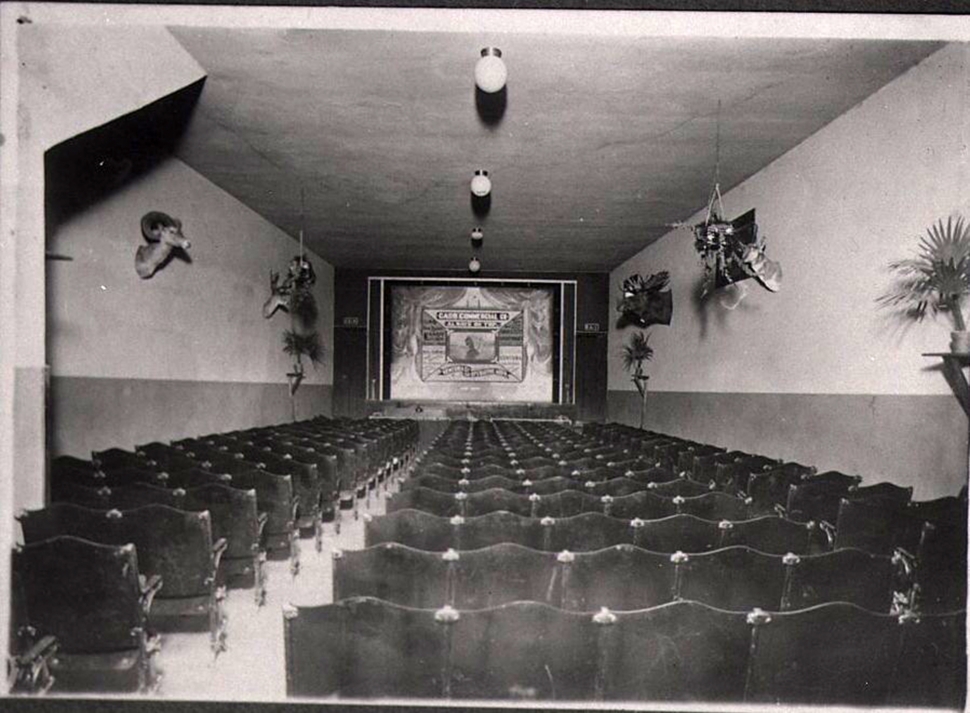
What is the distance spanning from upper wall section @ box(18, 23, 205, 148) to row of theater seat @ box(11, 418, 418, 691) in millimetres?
1633

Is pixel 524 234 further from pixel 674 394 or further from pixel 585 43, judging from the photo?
pixel 585 43

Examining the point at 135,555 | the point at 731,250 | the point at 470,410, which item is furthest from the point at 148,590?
Result: the point at 470,410

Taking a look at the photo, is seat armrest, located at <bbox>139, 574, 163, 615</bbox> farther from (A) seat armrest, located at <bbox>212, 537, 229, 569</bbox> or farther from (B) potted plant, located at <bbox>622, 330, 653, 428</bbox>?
(B) potted plant, located at <bbox>622, 330, 653, 428</bbox>

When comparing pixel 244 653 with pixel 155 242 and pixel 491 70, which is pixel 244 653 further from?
pixel 155 242

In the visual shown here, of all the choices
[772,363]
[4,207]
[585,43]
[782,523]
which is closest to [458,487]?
[782,523]

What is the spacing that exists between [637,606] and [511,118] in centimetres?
462

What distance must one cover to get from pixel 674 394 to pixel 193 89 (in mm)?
7743

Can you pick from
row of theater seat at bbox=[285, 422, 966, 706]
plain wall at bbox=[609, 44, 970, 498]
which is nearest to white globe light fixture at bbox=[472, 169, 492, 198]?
plain wall at bbox=[609, 44, 970, 498]

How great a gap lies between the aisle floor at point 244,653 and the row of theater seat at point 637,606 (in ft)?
1.59

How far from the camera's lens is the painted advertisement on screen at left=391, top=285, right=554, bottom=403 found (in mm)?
14688

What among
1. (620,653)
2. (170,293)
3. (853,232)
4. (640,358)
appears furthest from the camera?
(640,358)

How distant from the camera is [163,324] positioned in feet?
23.0

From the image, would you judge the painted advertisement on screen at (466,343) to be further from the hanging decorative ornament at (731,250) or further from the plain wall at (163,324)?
the hanging decorative ornament at (731,250)

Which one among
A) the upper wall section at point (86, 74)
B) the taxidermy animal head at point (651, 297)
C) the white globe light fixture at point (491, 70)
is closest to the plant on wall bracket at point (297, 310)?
the upper wall section at point (86, 74)
